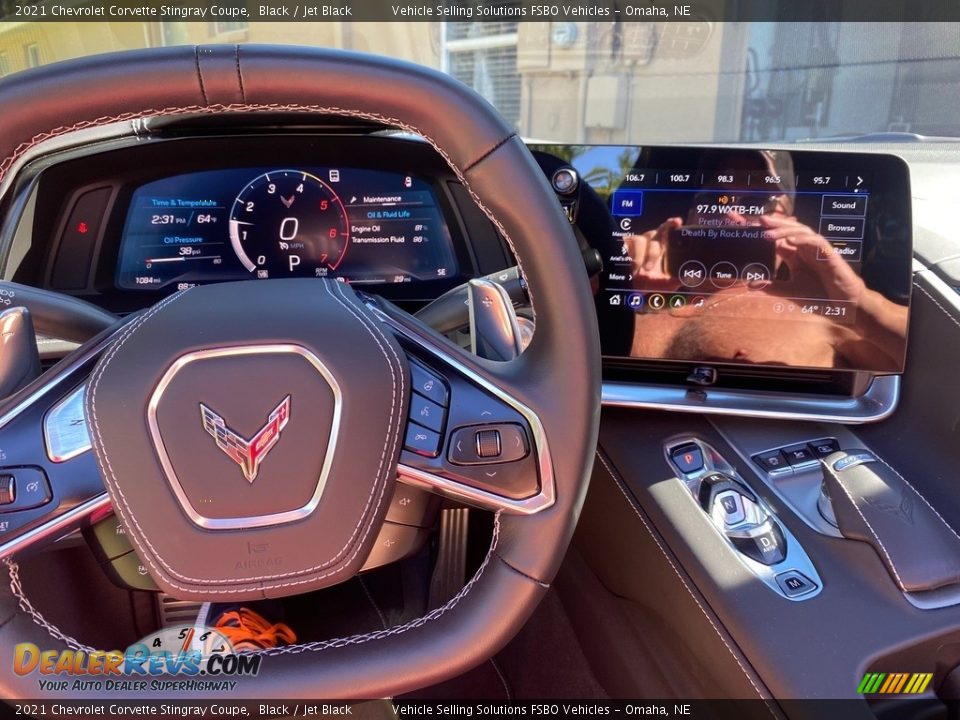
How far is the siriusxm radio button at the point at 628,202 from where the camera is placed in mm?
1240

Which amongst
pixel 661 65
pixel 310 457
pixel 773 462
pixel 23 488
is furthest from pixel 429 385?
pixel 661 65

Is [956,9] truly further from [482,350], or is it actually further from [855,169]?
[482,350]

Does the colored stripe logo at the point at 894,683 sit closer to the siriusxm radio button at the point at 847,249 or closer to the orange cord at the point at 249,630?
the siriusxm radio button at the point at 847,249

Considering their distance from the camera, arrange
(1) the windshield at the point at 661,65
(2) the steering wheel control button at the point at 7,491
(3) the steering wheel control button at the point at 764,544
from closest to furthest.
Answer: (2) the steering wheel control button at the point at 7,491 → (3) the steering wheel control button at the point at 764,544 → (1) the windshield at the point at 661,65

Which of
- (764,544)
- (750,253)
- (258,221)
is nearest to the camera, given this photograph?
(764,544)

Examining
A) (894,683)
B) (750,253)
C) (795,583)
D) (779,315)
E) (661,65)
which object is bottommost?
(894,683)

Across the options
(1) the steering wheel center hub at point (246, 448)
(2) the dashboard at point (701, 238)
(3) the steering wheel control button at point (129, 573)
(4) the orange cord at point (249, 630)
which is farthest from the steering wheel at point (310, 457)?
(2) the dashboard at point (701, 238)

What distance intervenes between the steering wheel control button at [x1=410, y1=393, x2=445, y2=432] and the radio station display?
1054 millimetres

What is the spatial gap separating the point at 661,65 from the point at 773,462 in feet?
10.7

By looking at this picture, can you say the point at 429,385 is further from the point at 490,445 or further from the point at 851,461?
the point at 851,461

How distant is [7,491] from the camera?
0.73 m

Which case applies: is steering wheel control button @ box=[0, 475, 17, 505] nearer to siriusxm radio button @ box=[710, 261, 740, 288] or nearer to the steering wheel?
the steering wheel

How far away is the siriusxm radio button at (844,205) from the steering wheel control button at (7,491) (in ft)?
3.86

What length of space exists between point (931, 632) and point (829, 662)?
6.5 inches
